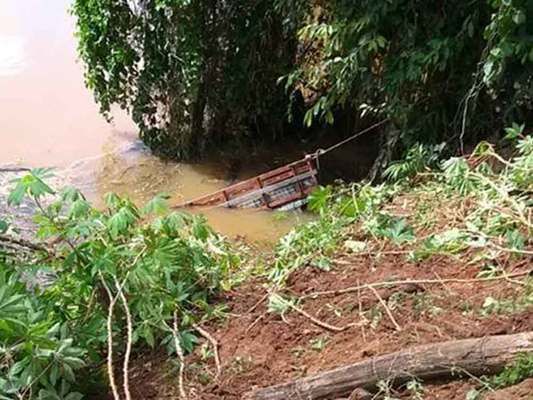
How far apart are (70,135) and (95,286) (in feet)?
16.6

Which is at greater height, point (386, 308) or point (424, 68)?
point (424, 68)

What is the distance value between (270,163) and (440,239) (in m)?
3.90

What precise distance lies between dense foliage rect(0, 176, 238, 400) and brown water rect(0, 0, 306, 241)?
2473 mm

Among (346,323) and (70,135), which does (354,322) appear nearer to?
(346,323)

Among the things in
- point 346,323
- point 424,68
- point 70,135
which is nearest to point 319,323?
point 346,323

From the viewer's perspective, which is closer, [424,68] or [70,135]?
[424,68]

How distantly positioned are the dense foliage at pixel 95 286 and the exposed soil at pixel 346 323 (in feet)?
0.49

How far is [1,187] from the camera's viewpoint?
633 centimetres

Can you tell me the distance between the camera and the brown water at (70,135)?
629 centimetres

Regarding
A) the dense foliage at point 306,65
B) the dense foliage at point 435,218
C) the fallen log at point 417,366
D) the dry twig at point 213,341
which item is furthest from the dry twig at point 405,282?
the dense foliage at point 306,65

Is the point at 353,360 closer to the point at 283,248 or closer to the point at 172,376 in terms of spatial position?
the point at 172,376

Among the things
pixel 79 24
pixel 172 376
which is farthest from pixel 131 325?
pixel 79 24

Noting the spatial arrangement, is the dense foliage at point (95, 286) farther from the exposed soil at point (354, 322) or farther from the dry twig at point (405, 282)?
the dry twig at point (405, 282)

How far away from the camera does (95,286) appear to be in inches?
103
